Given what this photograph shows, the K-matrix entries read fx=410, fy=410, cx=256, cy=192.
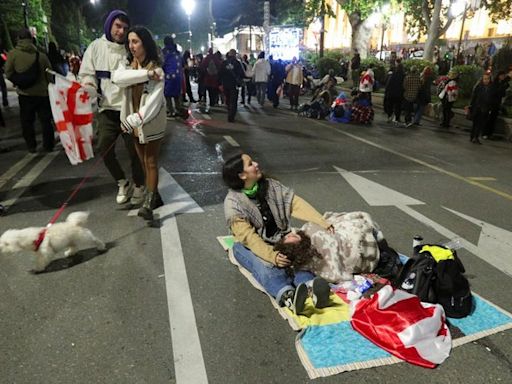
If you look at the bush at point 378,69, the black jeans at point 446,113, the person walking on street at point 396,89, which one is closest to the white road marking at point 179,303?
the person walking on street at point 396,89

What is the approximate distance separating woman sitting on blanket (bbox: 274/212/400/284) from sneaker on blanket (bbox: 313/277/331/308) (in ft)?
1.03

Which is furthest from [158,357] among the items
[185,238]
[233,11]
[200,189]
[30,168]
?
[233,11]

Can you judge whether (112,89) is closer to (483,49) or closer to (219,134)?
(219,134)

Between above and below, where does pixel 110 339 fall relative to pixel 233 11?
below

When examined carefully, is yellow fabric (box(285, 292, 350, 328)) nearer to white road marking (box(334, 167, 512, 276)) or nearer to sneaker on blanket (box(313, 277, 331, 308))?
sneaker on blanket (box(313, 277, 331, 308))

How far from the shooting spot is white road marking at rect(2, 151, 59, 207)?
5328 mm

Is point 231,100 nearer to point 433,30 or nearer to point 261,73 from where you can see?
point 261,73

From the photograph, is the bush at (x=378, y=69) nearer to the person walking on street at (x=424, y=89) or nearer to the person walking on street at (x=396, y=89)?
the person walking on street at (x=396, y=89)

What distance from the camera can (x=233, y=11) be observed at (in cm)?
5216

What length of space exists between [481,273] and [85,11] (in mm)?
69439

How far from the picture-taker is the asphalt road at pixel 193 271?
2555 mm

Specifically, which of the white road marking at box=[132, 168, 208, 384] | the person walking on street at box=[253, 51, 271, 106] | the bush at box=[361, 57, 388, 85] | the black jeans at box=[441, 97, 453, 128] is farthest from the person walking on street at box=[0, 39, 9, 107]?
the bush at box=[361, 57, 388, 85]

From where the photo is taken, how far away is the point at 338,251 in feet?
11.4

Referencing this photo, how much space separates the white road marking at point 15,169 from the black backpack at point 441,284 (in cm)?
557
